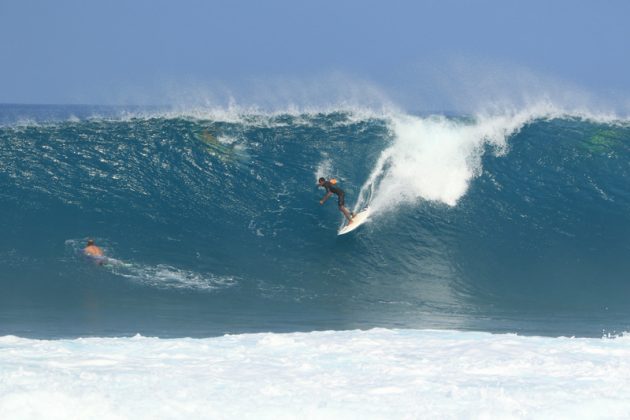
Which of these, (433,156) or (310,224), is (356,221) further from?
(433,156)

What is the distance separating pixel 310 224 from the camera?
594 inches

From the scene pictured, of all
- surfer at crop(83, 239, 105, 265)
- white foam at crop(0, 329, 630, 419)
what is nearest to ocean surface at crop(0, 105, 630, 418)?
white foam at crop(0, 329, 630, 419)

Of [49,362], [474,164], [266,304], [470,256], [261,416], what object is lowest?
[261,416]

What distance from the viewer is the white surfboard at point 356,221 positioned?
48.3ft

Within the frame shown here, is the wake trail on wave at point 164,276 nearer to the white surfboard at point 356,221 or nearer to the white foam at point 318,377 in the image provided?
the white surfboard at point 356,221

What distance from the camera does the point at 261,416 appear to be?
652cm

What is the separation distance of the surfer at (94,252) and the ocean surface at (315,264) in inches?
11.4

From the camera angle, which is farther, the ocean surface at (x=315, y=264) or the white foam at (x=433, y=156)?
the white foam at (x=433, y=156)

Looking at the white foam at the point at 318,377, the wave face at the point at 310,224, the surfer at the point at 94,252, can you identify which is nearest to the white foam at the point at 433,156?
the wave face at the point at 310,224

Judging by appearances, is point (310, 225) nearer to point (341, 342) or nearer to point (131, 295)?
point (131, 295)

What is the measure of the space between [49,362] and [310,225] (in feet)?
25.7

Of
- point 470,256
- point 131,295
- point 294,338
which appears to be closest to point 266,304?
point 131,295

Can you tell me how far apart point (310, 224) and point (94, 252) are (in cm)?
404

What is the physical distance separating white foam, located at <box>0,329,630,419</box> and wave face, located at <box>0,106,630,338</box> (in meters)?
1.60
